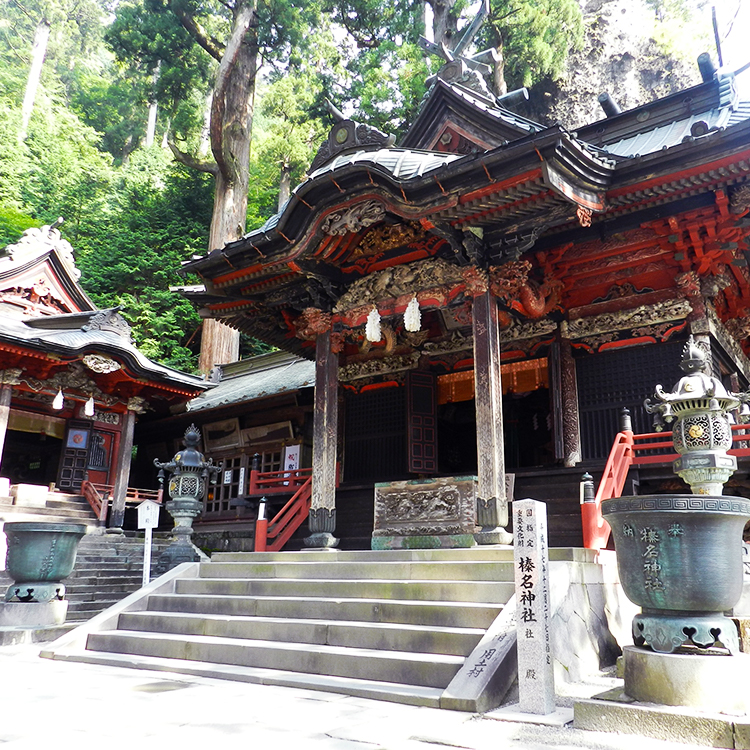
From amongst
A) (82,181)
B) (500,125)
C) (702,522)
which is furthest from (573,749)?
(82,181)

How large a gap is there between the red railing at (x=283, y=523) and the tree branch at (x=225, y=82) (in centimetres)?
1520

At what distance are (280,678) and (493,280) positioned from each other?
17.4 ft

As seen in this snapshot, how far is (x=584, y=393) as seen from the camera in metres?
9.45

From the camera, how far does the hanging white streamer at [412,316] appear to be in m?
8.34

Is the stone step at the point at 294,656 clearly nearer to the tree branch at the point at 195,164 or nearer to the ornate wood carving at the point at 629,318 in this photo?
the ornate wood carving at the point at 629,318

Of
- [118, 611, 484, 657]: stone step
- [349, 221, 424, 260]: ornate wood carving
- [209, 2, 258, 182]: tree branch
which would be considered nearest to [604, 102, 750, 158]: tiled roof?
[349, 221, 424, 260]: ornate wood carving

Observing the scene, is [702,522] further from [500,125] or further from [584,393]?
[500,125]

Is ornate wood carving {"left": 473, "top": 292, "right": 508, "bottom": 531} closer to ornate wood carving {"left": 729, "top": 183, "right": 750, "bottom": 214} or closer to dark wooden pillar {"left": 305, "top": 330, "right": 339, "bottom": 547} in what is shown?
dark wooden pillar {"left": 305, "top": 330, "right": 339, "bottom": 547}

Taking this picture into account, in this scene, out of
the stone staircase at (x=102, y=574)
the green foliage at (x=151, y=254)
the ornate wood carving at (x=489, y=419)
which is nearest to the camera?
the ornate wood carving at (x=489, y=419)

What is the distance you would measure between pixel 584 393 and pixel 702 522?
5.79 m

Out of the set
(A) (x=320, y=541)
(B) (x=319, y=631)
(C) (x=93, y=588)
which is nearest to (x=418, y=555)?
(B) (x=319, y=631)

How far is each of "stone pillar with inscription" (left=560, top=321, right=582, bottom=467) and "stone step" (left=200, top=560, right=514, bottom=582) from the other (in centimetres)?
345

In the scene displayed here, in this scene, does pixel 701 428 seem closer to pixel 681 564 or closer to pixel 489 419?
pixel 681 564

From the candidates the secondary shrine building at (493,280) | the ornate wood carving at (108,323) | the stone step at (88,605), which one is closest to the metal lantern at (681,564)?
the secondary shrine building at (493,280)
